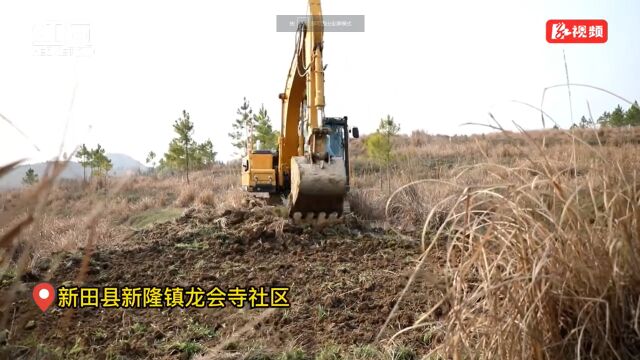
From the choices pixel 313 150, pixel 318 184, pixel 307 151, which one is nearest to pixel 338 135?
pixel 307 151

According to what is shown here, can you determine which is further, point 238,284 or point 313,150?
point 313,150

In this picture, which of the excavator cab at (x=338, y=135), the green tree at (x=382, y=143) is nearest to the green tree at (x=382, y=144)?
the green tree at (x=382, y=143)

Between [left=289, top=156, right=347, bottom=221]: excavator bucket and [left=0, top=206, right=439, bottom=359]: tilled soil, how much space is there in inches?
19.6

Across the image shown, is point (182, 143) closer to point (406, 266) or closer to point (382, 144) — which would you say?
point (382, 144)

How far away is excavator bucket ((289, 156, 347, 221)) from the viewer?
21.2 feet

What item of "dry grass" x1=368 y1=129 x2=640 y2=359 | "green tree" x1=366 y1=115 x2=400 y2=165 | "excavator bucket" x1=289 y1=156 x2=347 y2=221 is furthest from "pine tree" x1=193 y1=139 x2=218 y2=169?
"dry grass" x1=368 y1=129 x2=640 y2=359

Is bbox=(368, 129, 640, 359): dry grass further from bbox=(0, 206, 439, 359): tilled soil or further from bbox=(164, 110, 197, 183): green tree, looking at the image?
bbox=(164, 110, 197, 183): green tree

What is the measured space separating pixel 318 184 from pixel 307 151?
967mm

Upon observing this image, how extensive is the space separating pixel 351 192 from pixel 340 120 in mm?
1740

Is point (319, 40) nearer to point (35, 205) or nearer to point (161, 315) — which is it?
point (161, 315)

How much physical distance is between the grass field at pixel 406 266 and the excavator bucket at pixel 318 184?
50 centimetres

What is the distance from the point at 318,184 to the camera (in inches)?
255

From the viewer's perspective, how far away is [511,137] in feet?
5.96

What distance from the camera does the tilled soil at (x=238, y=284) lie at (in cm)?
360
